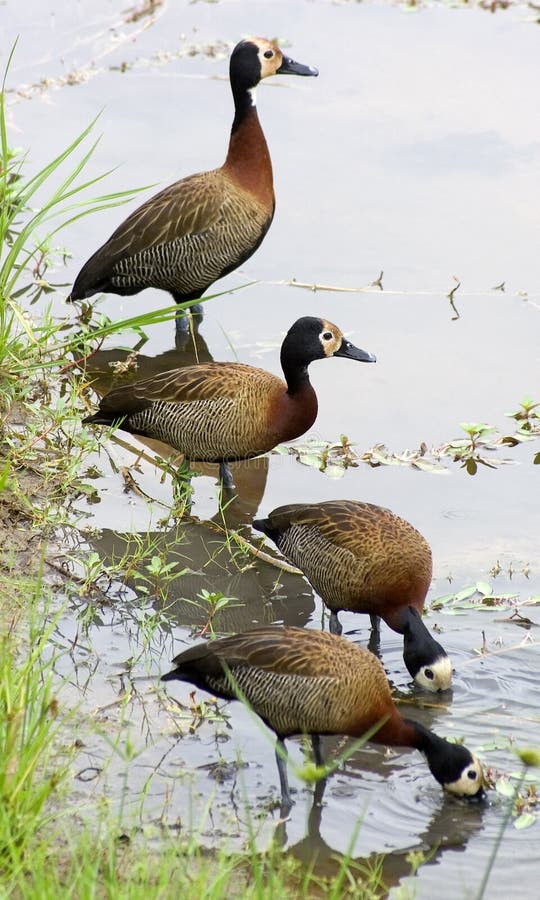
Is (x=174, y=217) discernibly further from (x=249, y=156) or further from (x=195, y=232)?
(x=249, y=156)

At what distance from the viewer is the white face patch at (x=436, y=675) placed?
5496 mm

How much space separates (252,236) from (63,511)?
2.48 meters

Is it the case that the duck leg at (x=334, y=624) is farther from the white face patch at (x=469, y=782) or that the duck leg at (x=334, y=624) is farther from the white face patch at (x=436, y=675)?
the white face patch at (x=469, y=782)

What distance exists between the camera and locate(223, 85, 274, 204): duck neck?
8.39m

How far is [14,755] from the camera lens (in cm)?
441

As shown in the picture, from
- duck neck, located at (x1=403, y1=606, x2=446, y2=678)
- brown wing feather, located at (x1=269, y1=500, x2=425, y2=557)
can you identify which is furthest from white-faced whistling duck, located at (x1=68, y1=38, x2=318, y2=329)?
duck neck, located at (x1=403, y1=606, x2=446, y2=678)

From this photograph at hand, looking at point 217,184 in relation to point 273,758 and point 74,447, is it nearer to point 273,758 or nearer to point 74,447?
point 74,447

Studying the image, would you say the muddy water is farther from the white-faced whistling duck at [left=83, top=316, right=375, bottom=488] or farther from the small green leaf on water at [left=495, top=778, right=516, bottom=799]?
the white-faced whistling duck at [left=83, top=316, right=375, bottom=488]

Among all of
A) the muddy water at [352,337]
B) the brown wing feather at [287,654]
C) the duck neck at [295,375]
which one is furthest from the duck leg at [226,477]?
the brown wing feather at [287,654]

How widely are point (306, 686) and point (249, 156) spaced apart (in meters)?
4.23

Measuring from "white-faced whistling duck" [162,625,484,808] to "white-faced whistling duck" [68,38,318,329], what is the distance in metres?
3.60

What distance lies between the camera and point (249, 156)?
8.43 m

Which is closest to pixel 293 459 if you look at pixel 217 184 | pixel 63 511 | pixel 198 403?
pixel 198 403

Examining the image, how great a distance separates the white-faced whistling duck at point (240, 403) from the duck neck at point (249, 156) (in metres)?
1.79
